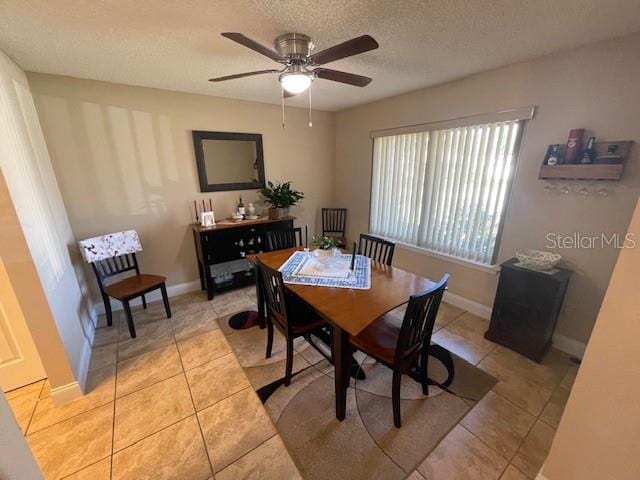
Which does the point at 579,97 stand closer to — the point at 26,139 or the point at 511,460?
the point at 511,460

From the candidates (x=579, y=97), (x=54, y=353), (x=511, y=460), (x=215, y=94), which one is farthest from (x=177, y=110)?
(x=511, y=460)

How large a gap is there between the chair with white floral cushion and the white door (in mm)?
583

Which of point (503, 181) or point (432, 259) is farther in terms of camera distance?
point (432, 259)

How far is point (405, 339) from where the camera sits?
4.59 ft

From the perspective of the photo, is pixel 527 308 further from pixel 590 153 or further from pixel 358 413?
pixel 358 413

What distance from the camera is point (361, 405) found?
5.69 feet

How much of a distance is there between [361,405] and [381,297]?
2.52 ft

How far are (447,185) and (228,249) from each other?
264cm

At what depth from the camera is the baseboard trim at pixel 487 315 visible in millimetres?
2141

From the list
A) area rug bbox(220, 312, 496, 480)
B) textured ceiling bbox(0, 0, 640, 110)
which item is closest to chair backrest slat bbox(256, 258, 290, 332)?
area rug bbox(220, 312, 496, 480)

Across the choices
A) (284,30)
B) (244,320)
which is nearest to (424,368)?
(244,320)

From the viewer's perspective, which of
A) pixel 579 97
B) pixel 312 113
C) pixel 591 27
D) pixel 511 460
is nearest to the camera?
pixel 511 460

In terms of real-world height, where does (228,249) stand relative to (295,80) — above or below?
below

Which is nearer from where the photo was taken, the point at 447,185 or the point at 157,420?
the point at 157,420
